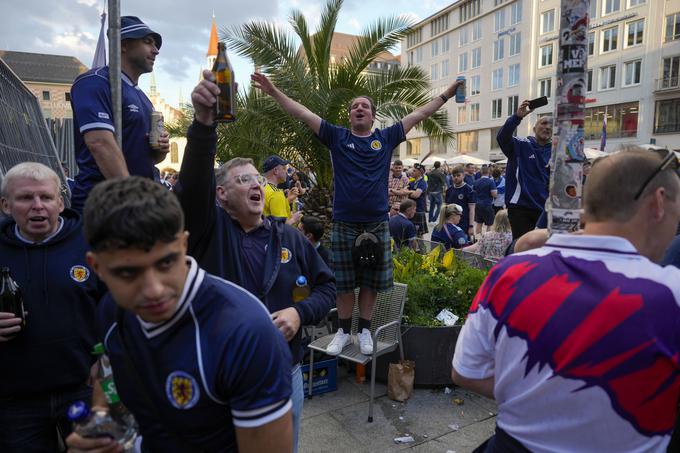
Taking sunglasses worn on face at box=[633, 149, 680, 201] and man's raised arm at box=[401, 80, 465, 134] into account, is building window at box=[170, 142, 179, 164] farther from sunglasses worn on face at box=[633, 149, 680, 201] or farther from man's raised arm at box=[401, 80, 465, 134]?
sunglasses worn on face at box=[633, 149, 680, 201]

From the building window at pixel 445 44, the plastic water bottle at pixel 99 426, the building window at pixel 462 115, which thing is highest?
the building window at pixel 445 44

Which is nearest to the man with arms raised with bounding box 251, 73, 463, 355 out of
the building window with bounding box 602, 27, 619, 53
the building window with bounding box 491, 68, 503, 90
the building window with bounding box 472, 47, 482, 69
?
the building window with bounding box 602, 27, 619, 53

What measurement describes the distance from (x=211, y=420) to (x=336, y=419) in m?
2.92

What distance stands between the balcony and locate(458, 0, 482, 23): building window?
76.4 feet

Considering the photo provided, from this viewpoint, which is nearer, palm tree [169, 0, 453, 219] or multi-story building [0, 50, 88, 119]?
palm tree [169, 0, 453, 219]

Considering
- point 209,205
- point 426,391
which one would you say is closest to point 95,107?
point 209,205

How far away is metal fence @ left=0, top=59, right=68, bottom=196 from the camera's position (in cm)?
462

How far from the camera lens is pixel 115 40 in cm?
260

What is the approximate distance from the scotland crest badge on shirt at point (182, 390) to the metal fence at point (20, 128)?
349cm

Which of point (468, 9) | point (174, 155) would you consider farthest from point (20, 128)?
point (174, 155)

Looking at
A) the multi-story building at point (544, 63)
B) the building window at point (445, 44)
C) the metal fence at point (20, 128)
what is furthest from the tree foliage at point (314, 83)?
the building window at point (445, 44)

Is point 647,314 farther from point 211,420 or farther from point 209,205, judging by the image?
point 209,205

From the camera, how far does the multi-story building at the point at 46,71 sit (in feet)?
208

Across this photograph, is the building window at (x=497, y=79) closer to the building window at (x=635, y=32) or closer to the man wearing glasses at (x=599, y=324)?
the building window at (x=635, y=32)
